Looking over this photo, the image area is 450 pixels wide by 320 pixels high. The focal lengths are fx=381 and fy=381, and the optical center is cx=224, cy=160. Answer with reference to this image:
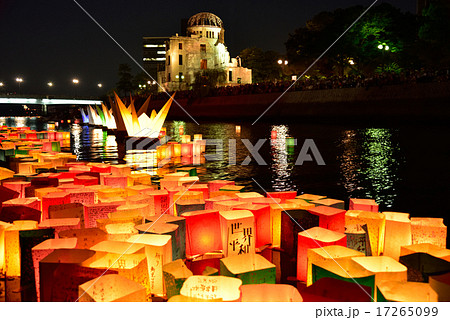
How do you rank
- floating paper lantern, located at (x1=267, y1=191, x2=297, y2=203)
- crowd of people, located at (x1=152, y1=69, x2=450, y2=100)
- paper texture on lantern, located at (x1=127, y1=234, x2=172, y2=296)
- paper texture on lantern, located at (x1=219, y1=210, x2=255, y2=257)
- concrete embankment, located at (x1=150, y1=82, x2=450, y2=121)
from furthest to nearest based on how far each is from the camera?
crowd of people, located at (x1=152, y1=69, x2=450, y2=100) → concrete embankment, located at (x1=150, y1=82, x2=450, y2=121) → floating paper lantern, located at (x1=267, y1=191, x2=297, y2=203) → paper texture on lantern, located at (x1=219, y1=210, x2=255, y2=257) → paper texture on lantern, located at (x1=127, y1=234, x2=172, y2=296)

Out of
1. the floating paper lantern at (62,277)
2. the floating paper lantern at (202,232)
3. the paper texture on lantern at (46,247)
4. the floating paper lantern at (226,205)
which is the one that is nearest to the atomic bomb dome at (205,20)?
the floating paper lantern at (226,205)

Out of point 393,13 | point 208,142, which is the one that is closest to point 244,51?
point 393,13

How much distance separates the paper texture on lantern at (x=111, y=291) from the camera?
1553 mm

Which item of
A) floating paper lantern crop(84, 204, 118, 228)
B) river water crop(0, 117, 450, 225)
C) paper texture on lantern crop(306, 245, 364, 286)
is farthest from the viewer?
river water crop(0, 117, 450, 225)

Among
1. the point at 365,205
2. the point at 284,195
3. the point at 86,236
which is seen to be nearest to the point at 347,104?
the point at 284,195

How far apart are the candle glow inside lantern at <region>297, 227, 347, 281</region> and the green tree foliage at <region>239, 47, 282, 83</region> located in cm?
5904

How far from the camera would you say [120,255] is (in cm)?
189

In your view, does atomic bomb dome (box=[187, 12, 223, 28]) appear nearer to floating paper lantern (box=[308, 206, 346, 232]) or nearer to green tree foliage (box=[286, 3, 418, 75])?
green tree foliage (box=[286, 3, 418, 75])

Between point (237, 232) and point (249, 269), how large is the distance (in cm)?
54

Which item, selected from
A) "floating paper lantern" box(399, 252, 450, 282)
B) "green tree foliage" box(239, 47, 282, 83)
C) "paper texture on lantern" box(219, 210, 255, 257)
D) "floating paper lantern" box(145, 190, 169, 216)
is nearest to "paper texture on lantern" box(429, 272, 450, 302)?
"floating paper lantern" box(399, 252, 450, 282)

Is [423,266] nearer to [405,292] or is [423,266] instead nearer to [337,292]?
[405,292]

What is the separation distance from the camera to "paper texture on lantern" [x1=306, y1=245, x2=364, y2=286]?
6.20 ft

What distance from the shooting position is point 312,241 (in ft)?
7.21

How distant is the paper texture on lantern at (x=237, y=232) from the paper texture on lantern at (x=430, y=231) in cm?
107
